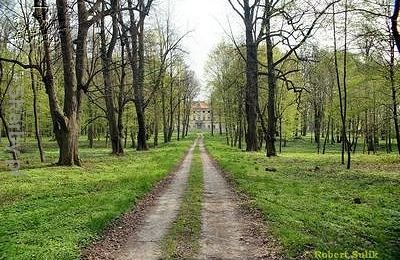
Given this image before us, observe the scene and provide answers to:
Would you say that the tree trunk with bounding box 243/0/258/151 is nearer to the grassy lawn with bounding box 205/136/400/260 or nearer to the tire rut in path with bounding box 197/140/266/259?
the grassy lawn with bounding box 205/136/400/260

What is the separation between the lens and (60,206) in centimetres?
1145

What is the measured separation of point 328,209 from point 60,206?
7.29m

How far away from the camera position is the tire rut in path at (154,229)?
768 cm

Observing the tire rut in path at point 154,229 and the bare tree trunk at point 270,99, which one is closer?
the tire rut in path at point 154,229

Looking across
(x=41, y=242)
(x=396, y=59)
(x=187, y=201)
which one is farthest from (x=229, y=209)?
(x=396, y=59)

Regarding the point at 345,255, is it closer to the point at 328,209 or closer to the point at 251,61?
the point at 328,209

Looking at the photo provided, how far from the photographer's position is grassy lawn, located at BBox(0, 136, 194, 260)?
7.89m

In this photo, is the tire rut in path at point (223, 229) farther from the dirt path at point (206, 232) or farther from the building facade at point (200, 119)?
the building facade at point (200, 119)

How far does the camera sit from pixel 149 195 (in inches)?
551

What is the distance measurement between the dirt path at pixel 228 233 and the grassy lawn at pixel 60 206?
7.60 ft

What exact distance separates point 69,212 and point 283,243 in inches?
222

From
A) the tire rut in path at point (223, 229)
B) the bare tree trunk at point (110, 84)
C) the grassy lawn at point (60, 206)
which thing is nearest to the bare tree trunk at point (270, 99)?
the bare tree trunk at point (110, 84)

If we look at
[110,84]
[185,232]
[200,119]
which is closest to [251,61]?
[110,84]

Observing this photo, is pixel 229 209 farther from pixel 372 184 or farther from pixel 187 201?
pixel 372 184
